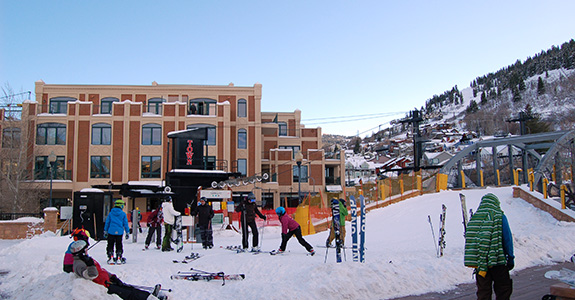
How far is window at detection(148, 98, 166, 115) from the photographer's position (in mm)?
46469

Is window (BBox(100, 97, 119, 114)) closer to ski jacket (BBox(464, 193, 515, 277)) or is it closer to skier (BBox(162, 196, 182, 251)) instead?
skier (BBox(162, 196, 182, 251))

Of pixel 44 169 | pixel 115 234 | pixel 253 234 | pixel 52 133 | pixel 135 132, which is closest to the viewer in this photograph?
pixel 115 234

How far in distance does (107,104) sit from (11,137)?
10.4 metres

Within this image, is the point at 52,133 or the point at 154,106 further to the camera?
the point at 154,106

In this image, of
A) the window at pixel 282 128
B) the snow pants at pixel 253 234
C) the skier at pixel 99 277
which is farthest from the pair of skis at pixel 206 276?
the window at pixel 282 128

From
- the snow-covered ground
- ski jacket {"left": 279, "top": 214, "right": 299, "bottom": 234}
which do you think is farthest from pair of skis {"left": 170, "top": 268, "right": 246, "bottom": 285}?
ski jacket {"left": 279, "top": 214, "right": 299, "bottom": 234}

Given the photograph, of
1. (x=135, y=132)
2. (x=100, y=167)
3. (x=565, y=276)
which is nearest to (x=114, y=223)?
(x=565, y=276)

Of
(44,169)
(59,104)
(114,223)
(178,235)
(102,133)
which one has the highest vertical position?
(59,104)

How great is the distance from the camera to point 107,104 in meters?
46.5

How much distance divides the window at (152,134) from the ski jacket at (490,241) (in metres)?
40.0

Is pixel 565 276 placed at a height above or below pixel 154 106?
below

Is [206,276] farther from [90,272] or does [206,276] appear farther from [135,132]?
[135,132]

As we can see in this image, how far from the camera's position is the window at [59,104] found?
4495 cm

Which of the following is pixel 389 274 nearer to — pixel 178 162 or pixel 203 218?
pixel 203 218
